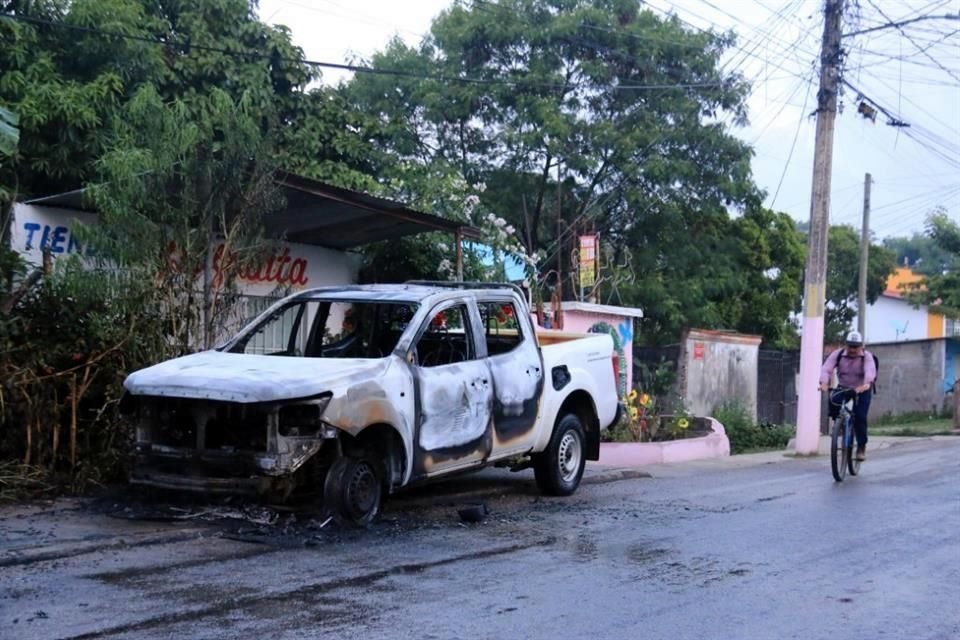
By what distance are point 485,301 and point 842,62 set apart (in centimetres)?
964

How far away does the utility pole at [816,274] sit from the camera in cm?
1655

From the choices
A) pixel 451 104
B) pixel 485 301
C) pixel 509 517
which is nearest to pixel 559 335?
pixel 485 301

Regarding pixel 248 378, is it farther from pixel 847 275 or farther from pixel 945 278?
pixel 847 275

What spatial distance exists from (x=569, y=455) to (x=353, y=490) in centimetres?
329

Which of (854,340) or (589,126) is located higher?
(589,126)

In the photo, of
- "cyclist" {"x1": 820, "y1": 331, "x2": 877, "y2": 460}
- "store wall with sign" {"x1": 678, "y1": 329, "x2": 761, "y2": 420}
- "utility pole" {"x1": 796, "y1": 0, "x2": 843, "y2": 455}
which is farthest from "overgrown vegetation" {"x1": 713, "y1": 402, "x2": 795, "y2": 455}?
"cyclist" {"x1": 820, "y1": 331, "x2": 877, "y2": 460}

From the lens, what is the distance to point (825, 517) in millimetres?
9844

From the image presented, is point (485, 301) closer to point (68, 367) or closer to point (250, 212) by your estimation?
point (250, 212)

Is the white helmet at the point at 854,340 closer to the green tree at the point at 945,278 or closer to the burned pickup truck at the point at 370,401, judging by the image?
the burned pickup truck at the point at 370,401

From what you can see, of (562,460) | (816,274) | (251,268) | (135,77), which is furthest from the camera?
(816,274)

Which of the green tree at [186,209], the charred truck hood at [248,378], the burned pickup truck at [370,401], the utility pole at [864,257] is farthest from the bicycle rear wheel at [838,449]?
the utility pole at [864,257]

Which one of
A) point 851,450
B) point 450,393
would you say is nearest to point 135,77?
point 450,393

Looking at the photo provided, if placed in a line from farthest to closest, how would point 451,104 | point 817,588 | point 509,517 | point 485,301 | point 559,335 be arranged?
point 451,104, point 559,335, point 485,301, point 509,517, point 817,588

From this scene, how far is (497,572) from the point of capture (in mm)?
7160
